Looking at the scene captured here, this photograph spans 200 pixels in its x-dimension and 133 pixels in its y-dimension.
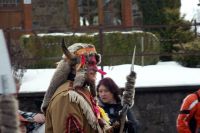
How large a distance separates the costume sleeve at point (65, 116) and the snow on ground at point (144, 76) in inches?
186

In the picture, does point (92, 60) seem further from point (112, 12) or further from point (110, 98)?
point (112, 12)

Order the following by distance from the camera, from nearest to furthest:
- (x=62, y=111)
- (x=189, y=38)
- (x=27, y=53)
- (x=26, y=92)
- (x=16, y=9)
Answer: (x=62, y=111) → (x=26, y=92) → (x=27, y=53) → (x=189, y=38) → (x=16, y=9)

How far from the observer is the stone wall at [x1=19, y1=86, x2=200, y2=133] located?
344 inches

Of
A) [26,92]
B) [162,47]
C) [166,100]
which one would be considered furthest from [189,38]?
[26,92]

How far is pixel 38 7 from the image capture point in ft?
48.3

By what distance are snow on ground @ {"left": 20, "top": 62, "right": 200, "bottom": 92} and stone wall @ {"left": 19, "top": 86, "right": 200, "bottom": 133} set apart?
0.12m

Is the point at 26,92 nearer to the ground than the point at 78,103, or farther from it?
nearer to the ground

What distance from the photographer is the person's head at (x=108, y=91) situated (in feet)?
18.5

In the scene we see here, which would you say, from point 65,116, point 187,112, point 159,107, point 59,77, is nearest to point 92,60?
point 59,77

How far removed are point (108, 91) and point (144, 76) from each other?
3910mm

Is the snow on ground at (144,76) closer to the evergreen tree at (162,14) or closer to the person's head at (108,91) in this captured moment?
the evergreen tree at (162,14)

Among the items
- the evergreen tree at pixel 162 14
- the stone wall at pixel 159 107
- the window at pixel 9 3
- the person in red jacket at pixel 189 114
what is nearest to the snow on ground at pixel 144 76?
the stone wall at pixel 159 107

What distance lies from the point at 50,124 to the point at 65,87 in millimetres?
285

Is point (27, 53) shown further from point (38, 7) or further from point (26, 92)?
point (38, 7)
